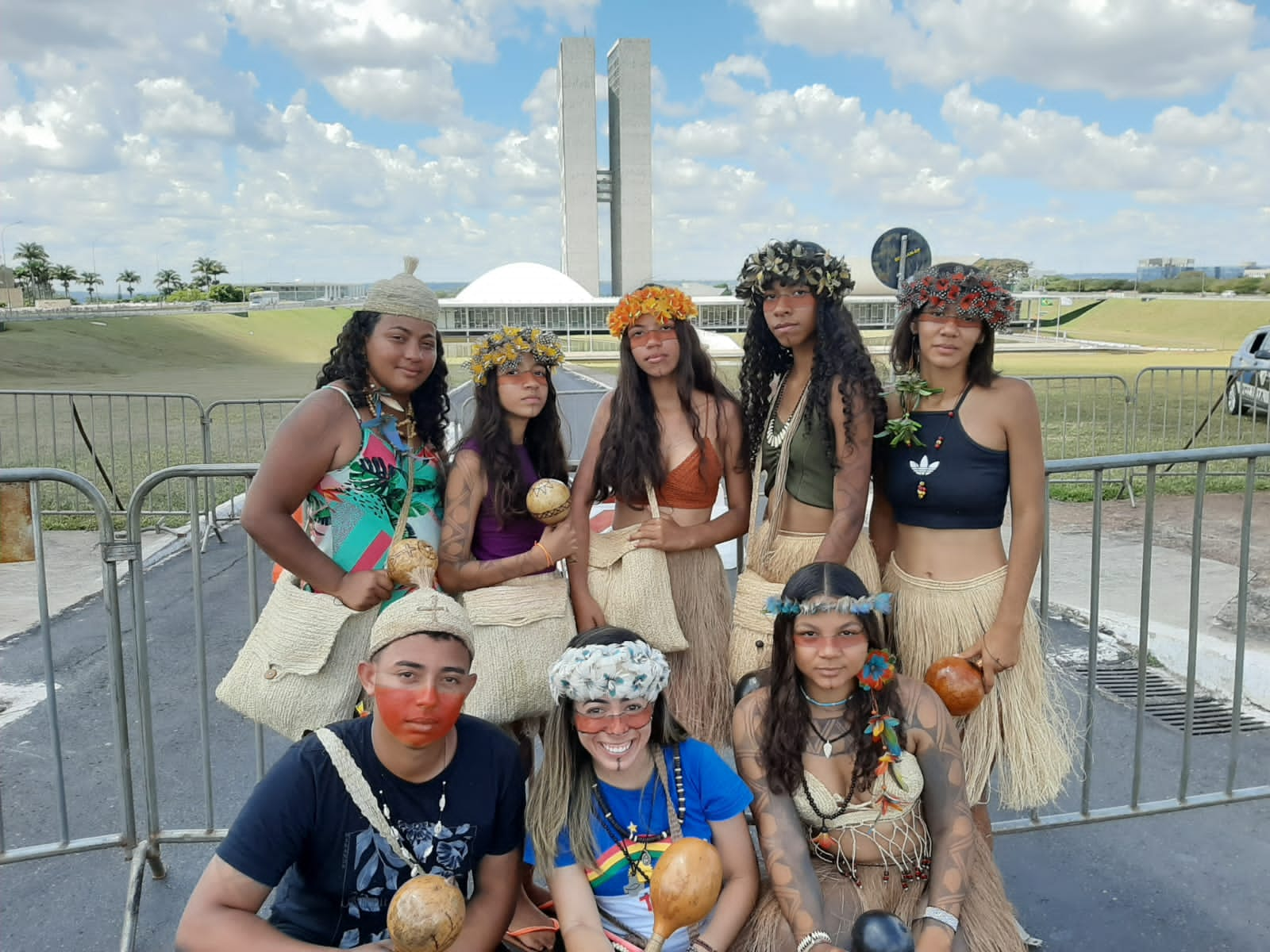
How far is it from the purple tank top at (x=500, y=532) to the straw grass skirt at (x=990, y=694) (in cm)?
119

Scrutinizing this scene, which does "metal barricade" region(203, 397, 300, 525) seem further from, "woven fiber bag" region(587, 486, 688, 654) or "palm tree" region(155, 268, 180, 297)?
"palm tree" region(155, 268, 180, 297)

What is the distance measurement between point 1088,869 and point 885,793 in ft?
4.52

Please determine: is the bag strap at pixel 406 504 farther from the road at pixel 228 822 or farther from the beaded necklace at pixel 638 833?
the road at pixel 228 822

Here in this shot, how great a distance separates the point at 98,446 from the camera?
1480 cm

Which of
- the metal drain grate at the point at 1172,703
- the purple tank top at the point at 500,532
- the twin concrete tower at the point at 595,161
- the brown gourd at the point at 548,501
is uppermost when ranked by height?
the twin concrete tower at the point at 595,161

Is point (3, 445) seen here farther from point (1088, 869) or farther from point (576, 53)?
point (576, 53)

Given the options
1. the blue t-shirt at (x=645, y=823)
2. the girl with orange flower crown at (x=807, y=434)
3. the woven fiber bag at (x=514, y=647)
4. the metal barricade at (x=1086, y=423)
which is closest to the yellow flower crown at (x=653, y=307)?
the girl with orange flower crown at (x=807, y=434)

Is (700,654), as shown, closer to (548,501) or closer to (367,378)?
(548,501)

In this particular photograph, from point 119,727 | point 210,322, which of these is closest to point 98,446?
point 119,727

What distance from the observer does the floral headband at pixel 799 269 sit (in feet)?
9.75

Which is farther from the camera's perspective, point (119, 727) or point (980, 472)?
point (119, 727)

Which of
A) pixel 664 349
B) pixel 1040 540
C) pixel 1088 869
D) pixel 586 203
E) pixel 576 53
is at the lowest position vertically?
pixel 1088 869

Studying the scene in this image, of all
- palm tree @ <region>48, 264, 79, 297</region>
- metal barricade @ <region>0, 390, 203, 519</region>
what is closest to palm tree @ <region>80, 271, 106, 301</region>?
palm tree @ <region>48, 264, 79, 297</region>

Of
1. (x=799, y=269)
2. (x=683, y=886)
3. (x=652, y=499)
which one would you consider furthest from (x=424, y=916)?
(x=799, y=269)
